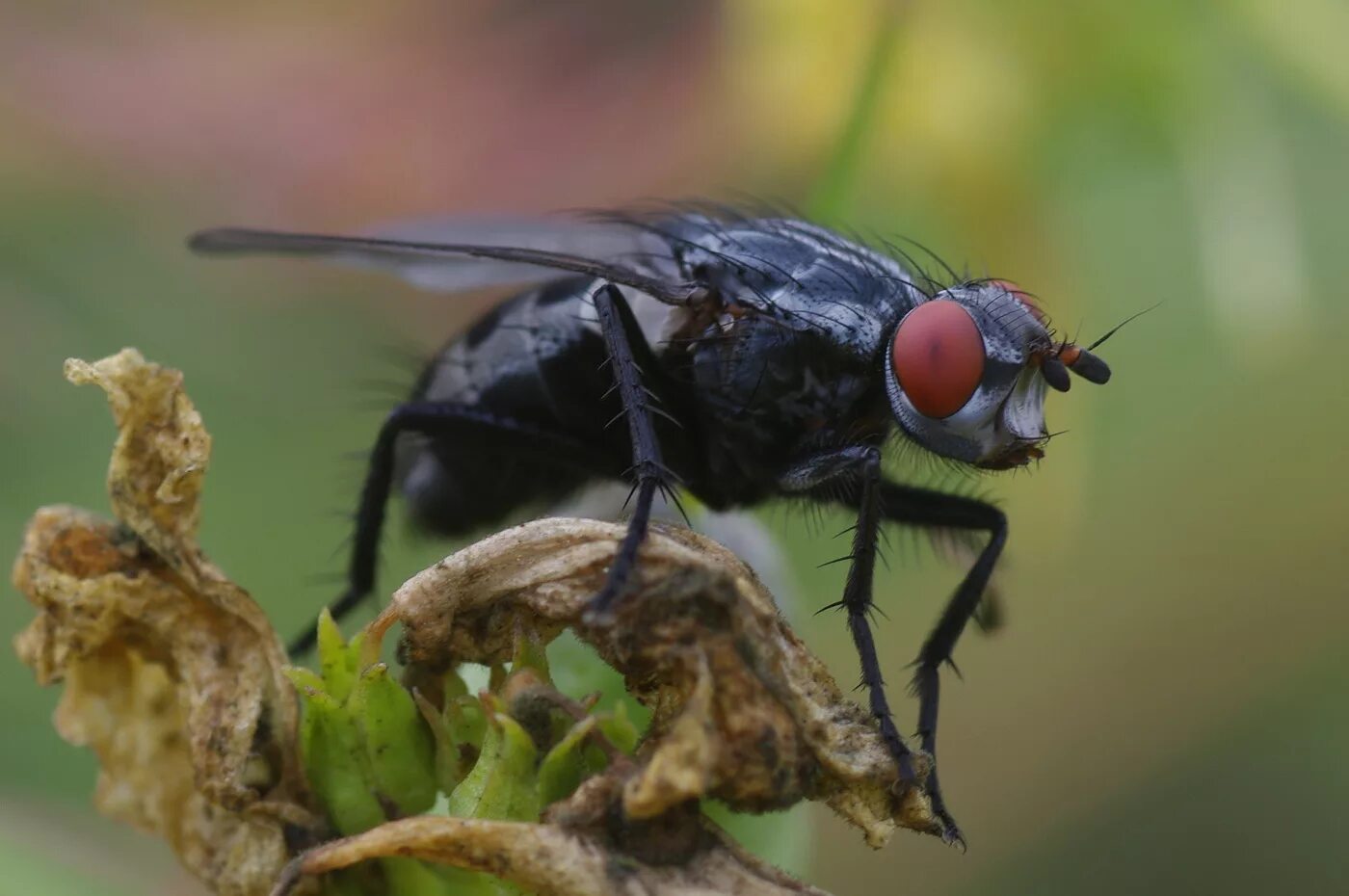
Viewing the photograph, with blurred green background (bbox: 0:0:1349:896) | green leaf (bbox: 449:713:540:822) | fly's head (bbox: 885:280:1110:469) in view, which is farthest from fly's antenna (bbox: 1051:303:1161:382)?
green leaf (bbox: 449:713:540:822)

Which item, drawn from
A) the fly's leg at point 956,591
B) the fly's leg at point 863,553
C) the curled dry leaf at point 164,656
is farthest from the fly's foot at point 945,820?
the curled dry leaf at point 164,656

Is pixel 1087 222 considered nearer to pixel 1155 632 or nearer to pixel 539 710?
pixel 1155 632

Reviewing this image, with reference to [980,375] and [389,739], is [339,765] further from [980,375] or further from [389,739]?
[980,375]

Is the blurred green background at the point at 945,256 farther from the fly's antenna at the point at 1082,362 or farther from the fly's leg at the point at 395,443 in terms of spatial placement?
the fly's antenna at the point at 1082,362

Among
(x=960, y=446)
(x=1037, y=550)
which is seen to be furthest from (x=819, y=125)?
(x=960, y=446)

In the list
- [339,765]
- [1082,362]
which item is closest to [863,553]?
[1082,362]
